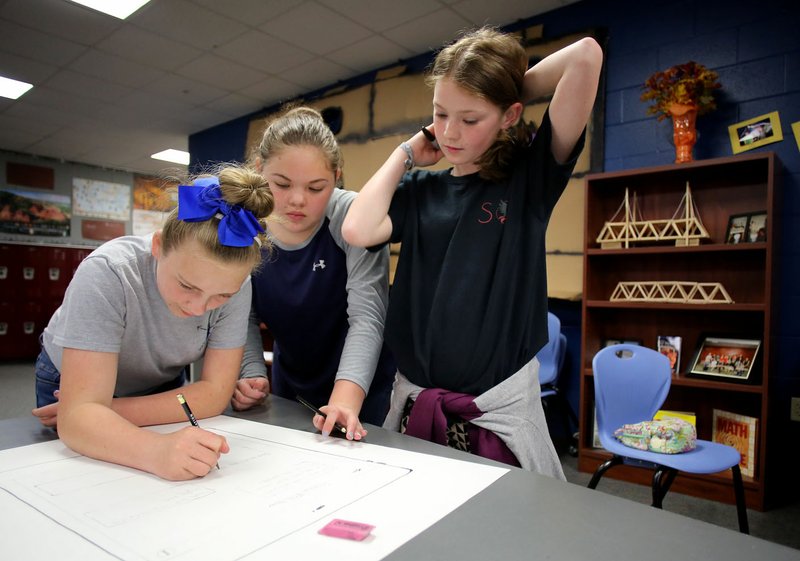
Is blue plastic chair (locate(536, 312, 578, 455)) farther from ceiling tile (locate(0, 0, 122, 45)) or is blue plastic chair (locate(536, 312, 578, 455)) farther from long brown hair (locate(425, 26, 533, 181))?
ceiling tile (locate(0, 0, 122, 45))

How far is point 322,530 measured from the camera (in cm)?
53

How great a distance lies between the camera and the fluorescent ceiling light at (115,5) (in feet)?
10.7

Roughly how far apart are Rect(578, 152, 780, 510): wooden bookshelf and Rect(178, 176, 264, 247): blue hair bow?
2.24 metres

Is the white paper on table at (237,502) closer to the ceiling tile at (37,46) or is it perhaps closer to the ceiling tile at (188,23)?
the ceiling tile at (188,23)

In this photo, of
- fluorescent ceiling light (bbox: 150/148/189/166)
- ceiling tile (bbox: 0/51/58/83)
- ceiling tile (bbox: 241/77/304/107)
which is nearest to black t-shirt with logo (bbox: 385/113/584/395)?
ceiling tile (bbox: 241/77/304/107)

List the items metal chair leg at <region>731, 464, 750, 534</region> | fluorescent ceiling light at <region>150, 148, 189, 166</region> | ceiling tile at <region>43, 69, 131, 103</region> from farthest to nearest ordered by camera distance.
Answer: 1. fluorescent ceiling light at <region>150, 148, 189, 166</region>
2. ceiling tile at <region>43, 69, 131, 103</region>
3. metal chair leg at <region>731, 464, 750, 534</region>

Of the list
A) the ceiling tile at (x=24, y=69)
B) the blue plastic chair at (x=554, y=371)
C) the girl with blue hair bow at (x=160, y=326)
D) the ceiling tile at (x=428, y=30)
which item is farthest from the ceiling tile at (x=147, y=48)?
the girl with blue hair bow at (x=160, y=326)

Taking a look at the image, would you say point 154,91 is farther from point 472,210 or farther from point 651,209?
point 472,210

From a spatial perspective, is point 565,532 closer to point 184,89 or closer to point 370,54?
point 370,54

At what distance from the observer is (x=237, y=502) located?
60 centimetres

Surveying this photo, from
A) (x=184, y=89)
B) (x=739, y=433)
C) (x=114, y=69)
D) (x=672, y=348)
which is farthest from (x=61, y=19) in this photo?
(x=739, y=433)

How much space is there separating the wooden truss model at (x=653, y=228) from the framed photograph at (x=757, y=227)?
0.18 meters

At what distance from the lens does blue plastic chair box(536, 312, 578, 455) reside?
113 inches

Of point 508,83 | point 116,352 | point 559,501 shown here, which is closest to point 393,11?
point 508,83
